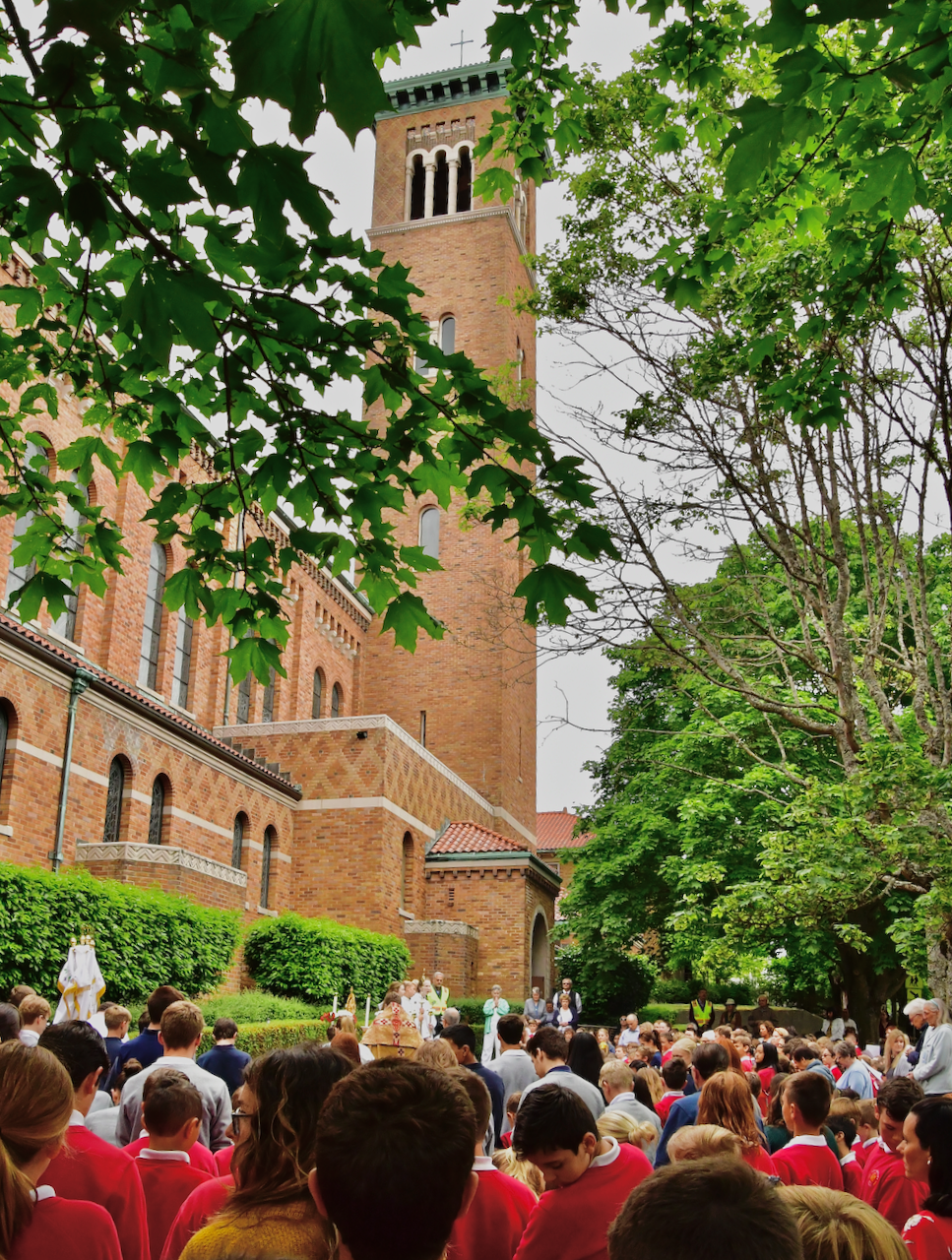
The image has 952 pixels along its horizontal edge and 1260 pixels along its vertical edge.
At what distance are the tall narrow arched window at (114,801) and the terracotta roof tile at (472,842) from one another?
37.7ft

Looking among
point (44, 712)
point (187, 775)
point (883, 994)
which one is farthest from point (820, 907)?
point (883, 994)

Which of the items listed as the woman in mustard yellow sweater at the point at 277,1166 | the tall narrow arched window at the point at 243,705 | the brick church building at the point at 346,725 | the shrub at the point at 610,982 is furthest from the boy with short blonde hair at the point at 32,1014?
the shrub at the point at 610,982

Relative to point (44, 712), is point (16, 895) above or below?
below

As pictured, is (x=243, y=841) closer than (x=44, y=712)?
No

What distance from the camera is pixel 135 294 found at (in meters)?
3.41

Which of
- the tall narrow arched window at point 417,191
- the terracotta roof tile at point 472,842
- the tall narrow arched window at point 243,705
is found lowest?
the terracotta roof tile at point 472,842

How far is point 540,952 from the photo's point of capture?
32.3 metres

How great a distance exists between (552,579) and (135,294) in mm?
2206

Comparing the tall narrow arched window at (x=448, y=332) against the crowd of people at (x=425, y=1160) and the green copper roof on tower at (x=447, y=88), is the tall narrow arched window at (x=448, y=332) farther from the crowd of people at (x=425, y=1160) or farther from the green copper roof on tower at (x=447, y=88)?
the crowd of people at (x=425, y=1160)

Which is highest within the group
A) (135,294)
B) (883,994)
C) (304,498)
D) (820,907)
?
(304,498)

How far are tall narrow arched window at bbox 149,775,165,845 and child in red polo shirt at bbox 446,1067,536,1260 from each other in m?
19.4

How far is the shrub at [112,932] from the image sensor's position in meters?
14.5

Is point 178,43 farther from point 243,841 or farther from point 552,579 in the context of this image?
point 243,841

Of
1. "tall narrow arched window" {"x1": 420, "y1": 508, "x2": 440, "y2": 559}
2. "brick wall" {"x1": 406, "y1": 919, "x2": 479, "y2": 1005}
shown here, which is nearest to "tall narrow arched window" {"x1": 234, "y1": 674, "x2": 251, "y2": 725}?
"brick wall" {"x1": 406, "y1": 919, "x2": 479, "y2": 1005}
